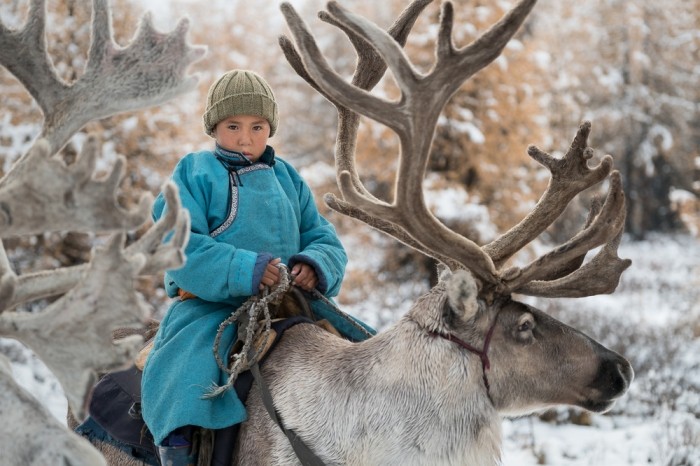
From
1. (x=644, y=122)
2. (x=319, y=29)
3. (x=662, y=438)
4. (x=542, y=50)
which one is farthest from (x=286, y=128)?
(x=662, y=438)

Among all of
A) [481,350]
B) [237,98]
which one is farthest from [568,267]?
[237,98]

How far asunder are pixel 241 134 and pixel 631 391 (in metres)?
5.89

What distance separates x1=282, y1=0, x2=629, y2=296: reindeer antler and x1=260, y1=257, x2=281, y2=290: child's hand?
34cm

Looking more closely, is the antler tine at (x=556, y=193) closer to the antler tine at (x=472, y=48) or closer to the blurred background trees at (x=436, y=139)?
the antler tine at (x=472, y=48)

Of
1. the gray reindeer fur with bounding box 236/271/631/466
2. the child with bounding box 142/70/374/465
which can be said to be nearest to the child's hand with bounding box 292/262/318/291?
the child with bounding box 142/70/374/465

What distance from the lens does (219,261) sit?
283 centimetres

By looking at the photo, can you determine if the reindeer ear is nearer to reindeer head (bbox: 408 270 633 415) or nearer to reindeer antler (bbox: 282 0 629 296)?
reindeer head (bbox: 408 270 633 415)

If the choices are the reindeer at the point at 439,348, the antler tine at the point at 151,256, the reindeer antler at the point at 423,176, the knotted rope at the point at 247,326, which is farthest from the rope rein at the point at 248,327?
the antler tine at the point at 151,256

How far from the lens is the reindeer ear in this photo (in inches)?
100

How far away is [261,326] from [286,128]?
1030 inches

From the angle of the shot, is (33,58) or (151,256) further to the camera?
(33,58)

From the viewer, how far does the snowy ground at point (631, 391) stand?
5695 millimetres

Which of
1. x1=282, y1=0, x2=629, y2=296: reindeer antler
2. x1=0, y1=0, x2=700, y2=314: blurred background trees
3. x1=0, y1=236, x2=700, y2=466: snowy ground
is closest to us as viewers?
x1=282, y1=0, x2=629, y2=296: reindeer antler

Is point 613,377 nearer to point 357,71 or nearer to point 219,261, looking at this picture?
point 219,261
